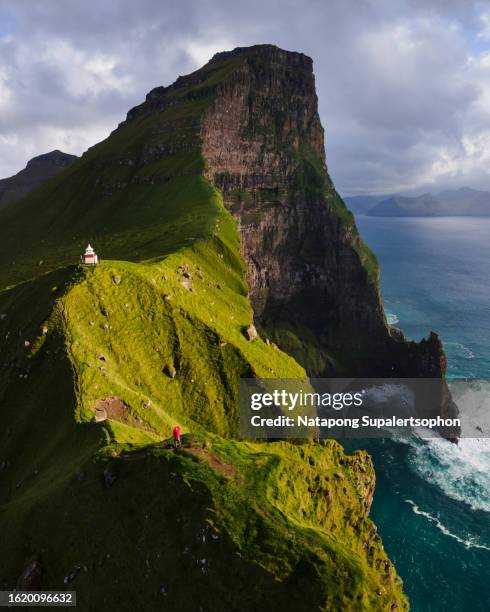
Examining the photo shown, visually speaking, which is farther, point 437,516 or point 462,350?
point 462,350

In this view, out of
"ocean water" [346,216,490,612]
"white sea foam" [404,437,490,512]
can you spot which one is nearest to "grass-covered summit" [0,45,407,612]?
"ocean water" [346,216,490,612]

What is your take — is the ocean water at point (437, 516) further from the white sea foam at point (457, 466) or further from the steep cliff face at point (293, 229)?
the steep cliff face at point (293, 229)

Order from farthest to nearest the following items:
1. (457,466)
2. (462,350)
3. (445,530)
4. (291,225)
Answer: (462,350) < (291,225) < (457,466) < (445,530)

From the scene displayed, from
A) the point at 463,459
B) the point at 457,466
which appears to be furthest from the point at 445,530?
the point at 463,459

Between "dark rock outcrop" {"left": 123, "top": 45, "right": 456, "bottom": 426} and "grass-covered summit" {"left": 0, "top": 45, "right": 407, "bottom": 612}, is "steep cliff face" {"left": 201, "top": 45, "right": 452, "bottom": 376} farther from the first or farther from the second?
"grass-covered summit" {"left": 0, "top": 45, "right": 407, "bottom": 612}

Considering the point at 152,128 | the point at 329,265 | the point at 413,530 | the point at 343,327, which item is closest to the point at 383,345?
the point at 343,327

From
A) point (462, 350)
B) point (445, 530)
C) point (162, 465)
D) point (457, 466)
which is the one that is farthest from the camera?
point (462, 350)

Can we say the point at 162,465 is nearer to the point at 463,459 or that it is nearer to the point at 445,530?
the point at 445,530

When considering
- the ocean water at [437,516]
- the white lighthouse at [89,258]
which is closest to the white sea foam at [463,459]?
the ocean water at [437,516]
